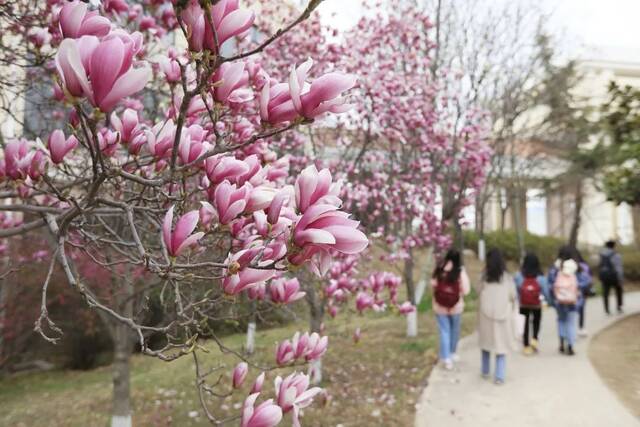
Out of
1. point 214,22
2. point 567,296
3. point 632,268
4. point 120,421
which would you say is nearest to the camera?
point 214,22

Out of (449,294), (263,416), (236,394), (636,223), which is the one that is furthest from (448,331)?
(636,223)

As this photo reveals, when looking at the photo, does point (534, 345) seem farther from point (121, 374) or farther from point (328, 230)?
point (328, 230)

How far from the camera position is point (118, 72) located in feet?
3.50

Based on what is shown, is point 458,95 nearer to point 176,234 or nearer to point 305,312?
point 305,312

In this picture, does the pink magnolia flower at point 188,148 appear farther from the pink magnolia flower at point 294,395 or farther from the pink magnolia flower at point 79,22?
the pink magnolia flower at point 294,395

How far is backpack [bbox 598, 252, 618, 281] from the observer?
34.5 feet

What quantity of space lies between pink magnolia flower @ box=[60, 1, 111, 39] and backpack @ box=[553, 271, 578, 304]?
23.4 ft

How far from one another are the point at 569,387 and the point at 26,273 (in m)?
8.48

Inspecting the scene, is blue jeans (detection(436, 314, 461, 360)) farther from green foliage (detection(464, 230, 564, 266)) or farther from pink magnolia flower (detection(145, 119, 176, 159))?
green foliage (detection(464, 230, 564, 266))

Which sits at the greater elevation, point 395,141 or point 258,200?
point 395,141

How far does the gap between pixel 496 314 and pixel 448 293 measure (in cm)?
66

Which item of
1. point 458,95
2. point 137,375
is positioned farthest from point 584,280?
point 137,375

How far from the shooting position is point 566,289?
688cm

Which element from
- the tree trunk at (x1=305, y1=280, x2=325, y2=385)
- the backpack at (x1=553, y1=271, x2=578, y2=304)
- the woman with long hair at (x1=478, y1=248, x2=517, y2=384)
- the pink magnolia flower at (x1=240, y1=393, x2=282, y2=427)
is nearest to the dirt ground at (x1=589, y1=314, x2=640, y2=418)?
the backpack at (x1=553, y1=271, x2=578, y2=304)
